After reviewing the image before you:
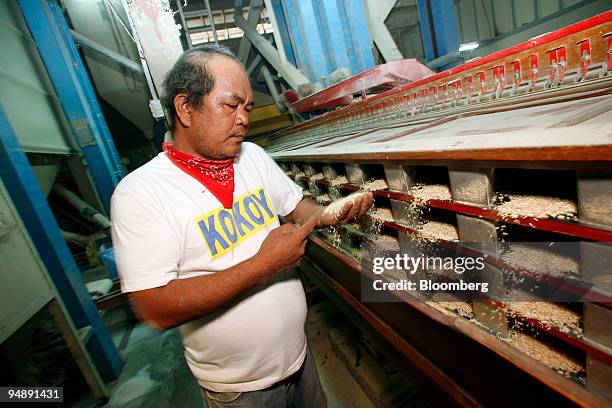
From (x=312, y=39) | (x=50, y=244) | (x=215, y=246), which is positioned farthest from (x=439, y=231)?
(x=312, y=39)

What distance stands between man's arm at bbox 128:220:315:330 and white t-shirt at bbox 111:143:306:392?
6cm

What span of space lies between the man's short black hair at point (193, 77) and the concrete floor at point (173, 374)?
95.2 inches

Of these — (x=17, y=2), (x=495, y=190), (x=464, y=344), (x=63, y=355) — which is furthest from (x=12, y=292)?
(x=17, y=2)

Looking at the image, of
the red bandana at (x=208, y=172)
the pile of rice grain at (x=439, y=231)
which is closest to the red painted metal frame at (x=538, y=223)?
the pile of rice grain at (x=439, y=231)

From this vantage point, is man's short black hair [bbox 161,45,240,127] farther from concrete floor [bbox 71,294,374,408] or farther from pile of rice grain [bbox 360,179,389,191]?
concrete floor [bbox 71,294,374,408]

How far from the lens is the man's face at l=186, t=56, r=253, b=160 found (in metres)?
1.25

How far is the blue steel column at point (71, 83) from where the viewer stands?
4281 mm

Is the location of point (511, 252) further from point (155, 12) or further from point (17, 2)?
point (17, 2)

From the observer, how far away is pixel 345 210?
133cm

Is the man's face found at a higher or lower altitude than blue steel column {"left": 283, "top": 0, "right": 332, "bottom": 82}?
lower

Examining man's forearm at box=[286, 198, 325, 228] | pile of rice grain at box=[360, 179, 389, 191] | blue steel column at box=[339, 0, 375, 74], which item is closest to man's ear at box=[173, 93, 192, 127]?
man's forearm at box=[286, 198, 325, 228]

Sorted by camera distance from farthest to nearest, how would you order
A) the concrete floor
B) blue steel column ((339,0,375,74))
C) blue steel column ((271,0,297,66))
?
blue steel column ((271,0,297,66)), blue steel column ((339,0,375,74)), the concrete floor

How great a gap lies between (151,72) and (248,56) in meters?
6.18
